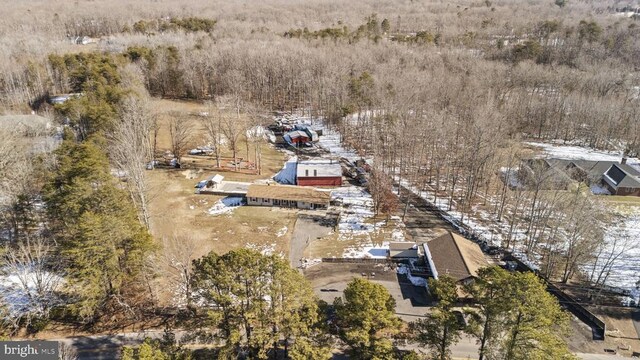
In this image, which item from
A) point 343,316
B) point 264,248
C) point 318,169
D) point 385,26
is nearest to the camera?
point 343,316

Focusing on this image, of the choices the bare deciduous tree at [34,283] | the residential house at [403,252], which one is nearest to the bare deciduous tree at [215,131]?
the bare deciduous tree at [34,283]

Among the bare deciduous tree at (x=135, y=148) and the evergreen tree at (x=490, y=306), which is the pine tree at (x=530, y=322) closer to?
the evergreen tree at (x=490, y=306)

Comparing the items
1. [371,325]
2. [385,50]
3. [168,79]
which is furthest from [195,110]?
[371,325]

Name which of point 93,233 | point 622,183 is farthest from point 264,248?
point 622,183

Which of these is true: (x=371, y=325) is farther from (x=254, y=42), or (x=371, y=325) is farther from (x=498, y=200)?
(x=254, y=42)

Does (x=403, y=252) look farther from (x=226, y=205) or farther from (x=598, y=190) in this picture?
(x=598, y=190)

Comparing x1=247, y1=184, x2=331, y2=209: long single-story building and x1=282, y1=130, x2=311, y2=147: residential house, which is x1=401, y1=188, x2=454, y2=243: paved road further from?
x1=282, y1=130, x2=311, y2=147: residential house
